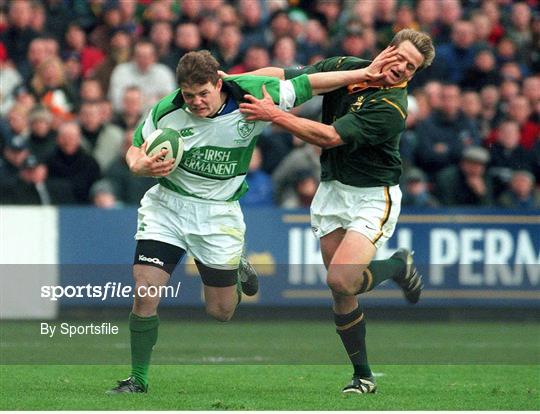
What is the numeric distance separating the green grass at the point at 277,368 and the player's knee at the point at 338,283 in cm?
73

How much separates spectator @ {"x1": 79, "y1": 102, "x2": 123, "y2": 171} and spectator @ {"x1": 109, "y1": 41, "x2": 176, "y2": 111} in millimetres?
Result: 525

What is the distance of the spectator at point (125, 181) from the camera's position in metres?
15.7

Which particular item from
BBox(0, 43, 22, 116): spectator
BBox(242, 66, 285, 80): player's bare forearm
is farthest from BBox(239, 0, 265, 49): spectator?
BBox(242, 66, 285, 80): player's bare forearm

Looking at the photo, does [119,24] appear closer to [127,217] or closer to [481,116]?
[127,217]

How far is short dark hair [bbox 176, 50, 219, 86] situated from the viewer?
905 centimetres

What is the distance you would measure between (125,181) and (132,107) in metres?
0.87

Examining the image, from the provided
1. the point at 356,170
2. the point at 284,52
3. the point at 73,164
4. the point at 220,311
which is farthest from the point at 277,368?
the point at 284,52

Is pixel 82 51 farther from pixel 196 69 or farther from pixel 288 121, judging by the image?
pixel 196 69

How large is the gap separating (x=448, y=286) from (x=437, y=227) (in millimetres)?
682

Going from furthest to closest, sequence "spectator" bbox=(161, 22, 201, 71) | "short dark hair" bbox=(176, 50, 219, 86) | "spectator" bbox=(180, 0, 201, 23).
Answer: "spectator" bbox=(180, 0, 201, 23) < "spectator" bbox=(161, 22, 201, 71) < "short dark hair" bbox=(176, 50, 219, 86)

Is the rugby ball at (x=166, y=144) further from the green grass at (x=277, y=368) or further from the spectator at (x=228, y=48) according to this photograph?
the spectator at (x=228, y=48)

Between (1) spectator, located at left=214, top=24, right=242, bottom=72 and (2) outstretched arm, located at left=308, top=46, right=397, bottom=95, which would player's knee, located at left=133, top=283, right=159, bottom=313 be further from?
(1) spectator, located at left=214, top=24, right=242, bottom=72

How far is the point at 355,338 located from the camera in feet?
32.3

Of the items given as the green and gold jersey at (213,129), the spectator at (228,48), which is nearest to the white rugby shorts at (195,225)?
the green and gold jersey at (213,129)
